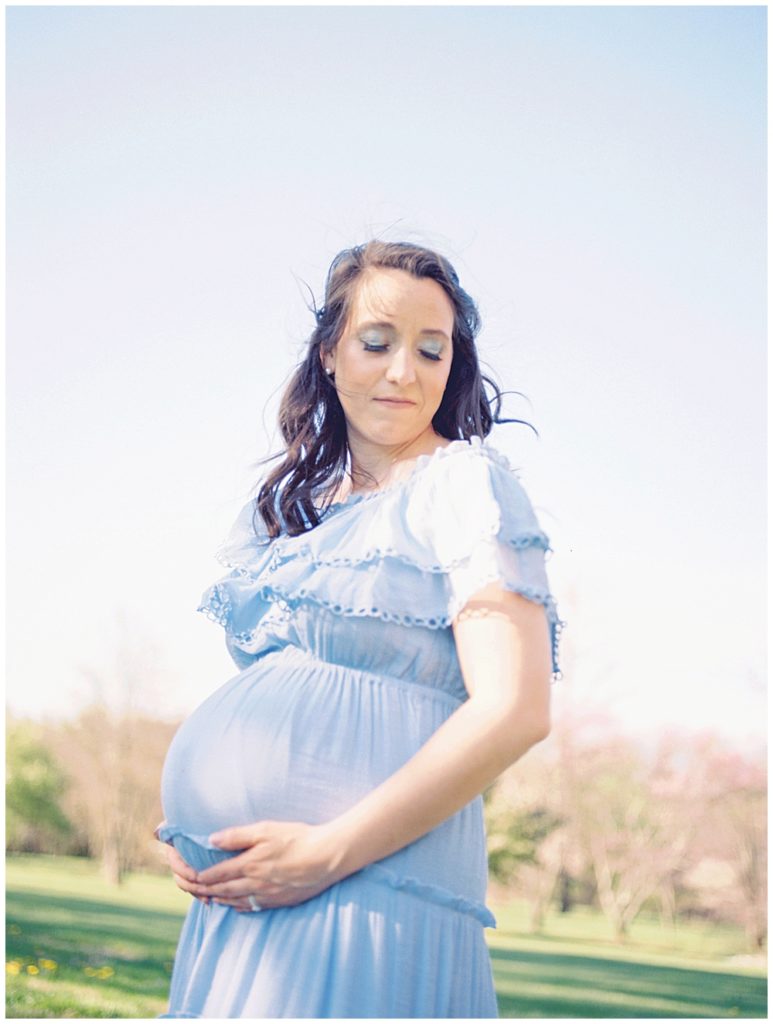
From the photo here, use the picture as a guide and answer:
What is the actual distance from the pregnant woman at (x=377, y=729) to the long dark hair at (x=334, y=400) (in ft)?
0.08

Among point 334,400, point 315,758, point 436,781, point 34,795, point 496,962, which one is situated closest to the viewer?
point 436,781

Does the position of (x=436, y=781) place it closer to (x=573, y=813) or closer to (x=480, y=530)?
(x=480, y=530)

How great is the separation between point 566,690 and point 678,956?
2246 mm

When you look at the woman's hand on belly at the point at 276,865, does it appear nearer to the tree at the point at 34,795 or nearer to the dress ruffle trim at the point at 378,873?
the dress ruffle trim at the point at 378,873

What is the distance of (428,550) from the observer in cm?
119

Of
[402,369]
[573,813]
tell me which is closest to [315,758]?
[402,369]

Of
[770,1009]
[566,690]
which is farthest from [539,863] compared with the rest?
[770,1009]

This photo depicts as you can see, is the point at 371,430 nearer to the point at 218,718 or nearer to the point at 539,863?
the point at 218,718

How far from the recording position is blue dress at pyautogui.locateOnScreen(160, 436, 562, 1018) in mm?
1115

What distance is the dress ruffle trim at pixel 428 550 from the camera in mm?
1130

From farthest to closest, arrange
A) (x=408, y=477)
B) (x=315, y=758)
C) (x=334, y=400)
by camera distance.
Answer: (x=334, y=400)
(x=408, y=477)
(x=315, y=758)

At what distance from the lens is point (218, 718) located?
4.14 feet

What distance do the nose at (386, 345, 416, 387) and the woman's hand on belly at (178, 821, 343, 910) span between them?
1.64ft

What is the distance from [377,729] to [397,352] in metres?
0.44
